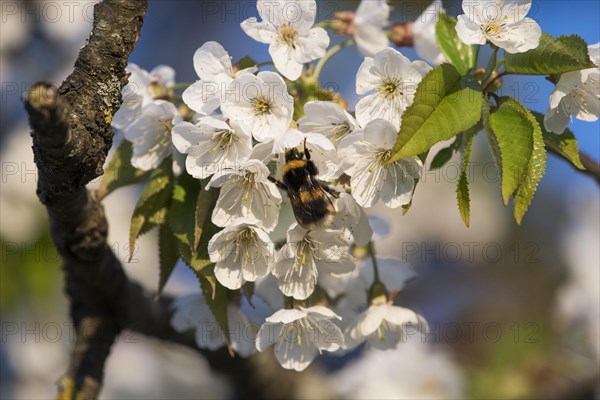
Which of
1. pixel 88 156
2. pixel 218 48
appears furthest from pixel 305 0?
pixel 88 156

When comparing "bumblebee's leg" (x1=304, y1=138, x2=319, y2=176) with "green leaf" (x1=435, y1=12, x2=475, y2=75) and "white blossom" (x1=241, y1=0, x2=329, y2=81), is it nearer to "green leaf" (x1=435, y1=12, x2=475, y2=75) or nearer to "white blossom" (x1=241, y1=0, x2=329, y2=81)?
"white blossom" (x1=241, y1=0, x2=329, y2=81)

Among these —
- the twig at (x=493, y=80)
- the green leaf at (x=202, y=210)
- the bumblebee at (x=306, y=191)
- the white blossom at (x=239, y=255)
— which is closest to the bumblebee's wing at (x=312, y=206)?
the bumblebee at (x=306, y=191)

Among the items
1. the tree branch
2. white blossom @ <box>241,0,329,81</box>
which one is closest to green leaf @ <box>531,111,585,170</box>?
white blossom @ <box>241,0,329,81</box>

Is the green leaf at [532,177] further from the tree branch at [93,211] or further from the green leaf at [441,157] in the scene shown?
the tree branch at [93,211]

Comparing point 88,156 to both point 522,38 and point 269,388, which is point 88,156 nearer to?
point 522,38

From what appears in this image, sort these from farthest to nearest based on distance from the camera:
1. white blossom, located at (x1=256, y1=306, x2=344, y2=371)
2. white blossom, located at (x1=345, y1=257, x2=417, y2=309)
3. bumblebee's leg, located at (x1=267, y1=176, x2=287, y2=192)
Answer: white blossom, located at (x1=345, y1=257, x2=417, y2=309)
white blossom, located at (x1=256, y1=306, x2=344, y2=371)
bumblebee's leg, located at (x1=267, y1=176, x2=287, y2=192)

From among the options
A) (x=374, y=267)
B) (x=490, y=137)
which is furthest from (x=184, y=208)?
(x=490, y=137)

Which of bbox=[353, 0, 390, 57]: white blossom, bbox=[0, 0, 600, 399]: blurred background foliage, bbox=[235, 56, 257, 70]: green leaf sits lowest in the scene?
bbox=[0, 0, 600, 399]: blurred background foliage

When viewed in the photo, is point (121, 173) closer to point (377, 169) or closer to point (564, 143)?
point (377, 169)
